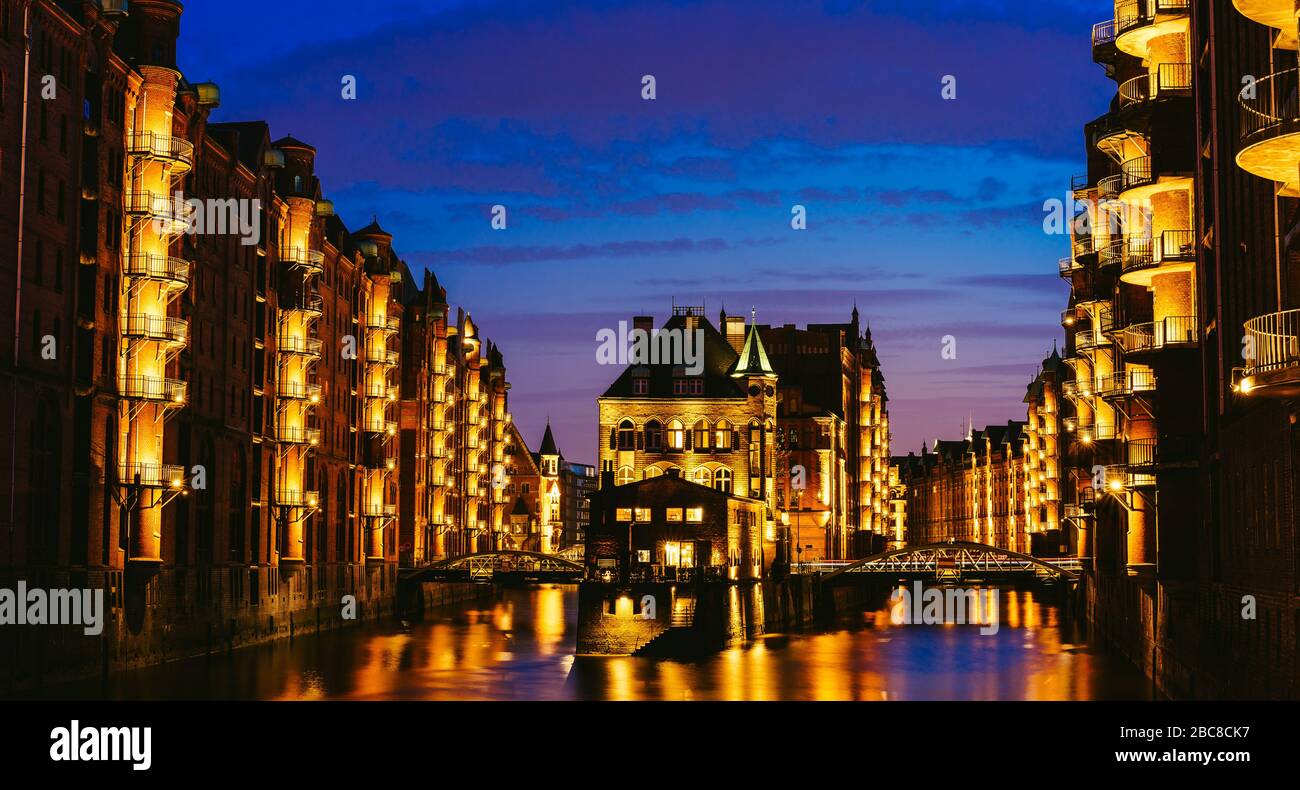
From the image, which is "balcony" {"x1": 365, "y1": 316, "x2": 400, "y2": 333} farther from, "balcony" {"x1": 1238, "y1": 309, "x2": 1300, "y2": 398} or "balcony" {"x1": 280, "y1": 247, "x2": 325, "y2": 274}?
"balcony" {"x1": 1238, "y1": 309, "x2": 1300, "y2": 398}

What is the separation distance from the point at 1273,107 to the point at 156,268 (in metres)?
43.0

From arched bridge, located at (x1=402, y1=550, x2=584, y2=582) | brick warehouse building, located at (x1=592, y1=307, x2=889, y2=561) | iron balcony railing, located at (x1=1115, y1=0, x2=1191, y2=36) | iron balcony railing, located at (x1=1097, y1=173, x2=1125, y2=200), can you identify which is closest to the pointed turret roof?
brick warehouse building, located at (x1=592, y1=307, x2=889, y2=561)

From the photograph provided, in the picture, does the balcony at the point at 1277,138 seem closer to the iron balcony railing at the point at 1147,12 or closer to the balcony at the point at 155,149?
the iron balcony railing at the point at 1147,12

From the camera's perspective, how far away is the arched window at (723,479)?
110125mm

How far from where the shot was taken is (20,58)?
51.7 metres

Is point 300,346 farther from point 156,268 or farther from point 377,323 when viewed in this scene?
point 156,268

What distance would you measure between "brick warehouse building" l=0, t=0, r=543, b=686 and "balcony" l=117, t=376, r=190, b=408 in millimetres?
117

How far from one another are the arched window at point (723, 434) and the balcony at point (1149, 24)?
59.7 metres

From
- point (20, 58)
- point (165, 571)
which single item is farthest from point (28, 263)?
point (165, 571)

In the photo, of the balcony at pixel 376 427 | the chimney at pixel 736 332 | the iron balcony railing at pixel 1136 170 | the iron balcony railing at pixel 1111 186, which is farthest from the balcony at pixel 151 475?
the chimney at pixel 736 332

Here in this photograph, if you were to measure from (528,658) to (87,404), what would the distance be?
27.3 meters

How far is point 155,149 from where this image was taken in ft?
202
